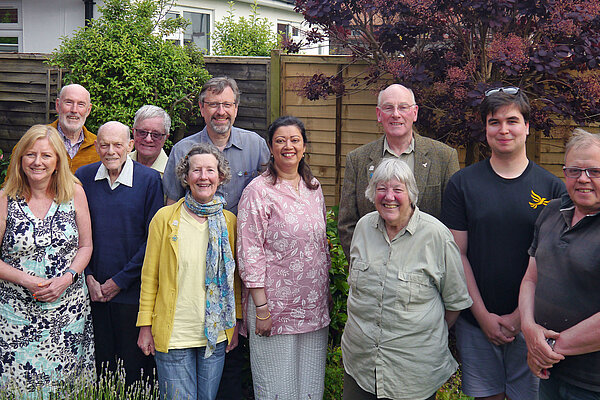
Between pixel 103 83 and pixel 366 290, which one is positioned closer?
pixel 366 290

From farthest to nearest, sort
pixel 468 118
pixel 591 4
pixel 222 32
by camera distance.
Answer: pixel 222 32
pixel 468 118
pixel 591 4

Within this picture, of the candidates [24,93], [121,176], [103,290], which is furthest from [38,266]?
[24,93]

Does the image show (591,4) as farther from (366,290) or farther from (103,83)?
(103,83)

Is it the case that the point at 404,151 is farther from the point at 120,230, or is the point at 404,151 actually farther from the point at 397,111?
the point at 120,230

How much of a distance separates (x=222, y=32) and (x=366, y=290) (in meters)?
10.6

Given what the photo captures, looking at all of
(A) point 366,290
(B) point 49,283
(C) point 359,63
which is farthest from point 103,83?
(A) point 366,290

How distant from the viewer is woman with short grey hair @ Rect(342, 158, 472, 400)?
3.20 meters

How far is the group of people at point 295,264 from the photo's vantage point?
119 inches

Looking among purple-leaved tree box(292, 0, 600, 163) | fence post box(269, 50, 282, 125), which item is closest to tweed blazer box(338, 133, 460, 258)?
purple-leaved tree box(292, 0, 600, 163)

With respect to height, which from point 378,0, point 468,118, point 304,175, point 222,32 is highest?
point 222,32

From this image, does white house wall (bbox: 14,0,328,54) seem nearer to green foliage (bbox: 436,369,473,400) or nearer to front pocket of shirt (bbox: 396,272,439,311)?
green foliage (bbox: 436,369,473,400)

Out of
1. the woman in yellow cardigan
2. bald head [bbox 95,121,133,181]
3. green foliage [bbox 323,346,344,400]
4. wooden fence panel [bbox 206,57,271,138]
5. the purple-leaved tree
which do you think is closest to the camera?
the woman in yellow cardigan

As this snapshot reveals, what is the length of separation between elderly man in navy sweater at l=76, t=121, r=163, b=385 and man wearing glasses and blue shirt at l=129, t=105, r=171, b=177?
1.69 ft

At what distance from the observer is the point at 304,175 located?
3.87m
